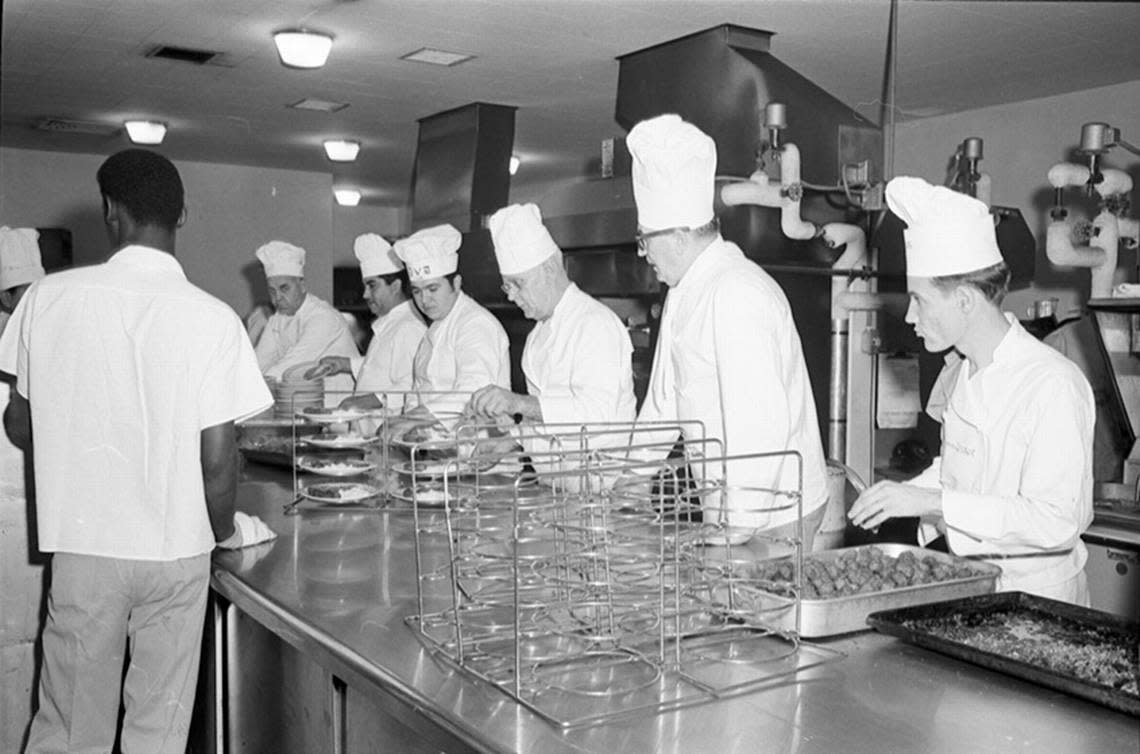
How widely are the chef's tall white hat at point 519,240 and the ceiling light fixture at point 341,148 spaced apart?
4.68m

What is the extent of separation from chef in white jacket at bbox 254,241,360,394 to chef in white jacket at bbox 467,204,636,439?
2.41 meters

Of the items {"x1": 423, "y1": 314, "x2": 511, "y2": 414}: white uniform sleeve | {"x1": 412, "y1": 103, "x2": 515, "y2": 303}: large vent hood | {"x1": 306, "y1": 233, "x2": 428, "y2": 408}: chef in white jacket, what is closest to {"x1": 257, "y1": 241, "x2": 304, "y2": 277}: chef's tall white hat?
{"x1": 306, "y1": 233, "x2": 428, "y2": 408}: chef in white jacket

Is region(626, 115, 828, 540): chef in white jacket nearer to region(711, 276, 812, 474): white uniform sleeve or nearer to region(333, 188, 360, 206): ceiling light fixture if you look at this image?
region(711, 276, 812, 474): white uniform sleeve

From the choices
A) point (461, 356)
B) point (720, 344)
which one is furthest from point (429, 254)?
point (720, 344)

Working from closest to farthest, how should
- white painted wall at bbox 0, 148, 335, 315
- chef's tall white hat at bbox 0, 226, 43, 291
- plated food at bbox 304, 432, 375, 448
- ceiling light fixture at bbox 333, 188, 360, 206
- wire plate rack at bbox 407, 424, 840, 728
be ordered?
1. wire plate rack at bbox 407, 424, 840, 728
2. plated food at bbox 304, 432, 375, 448
3. chef's tall white hat at bbox 0, 226, 43, 291
4. white painted wall at bbox 0, 148, 335, 315
5. ceiling light fixture at bbox 333, 188, 360, 206

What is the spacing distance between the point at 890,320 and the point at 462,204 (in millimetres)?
3052

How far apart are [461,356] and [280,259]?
211cm

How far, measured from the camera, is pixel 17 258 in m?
4.21

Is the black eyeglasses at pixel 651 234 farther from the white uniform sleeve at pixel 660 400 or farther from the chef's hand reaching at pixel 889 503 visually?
the chef's hand reaching at pixel 889 503

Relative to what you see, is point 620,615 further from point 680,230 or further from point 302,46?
point 302,46

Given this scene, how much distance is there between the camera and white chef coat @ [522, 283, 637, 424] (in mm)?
3133

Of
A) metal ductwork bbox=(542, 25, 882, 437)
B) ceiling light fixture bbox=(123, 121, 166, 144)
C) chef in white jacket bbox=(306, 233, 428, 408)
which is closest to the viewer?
metal ductwork bbox=(542, 25, 882, 437)

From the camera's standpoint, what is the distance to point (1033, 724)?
1.34 meters

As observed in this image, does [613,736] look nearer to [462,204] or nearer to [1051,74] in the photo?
[1051,74]
